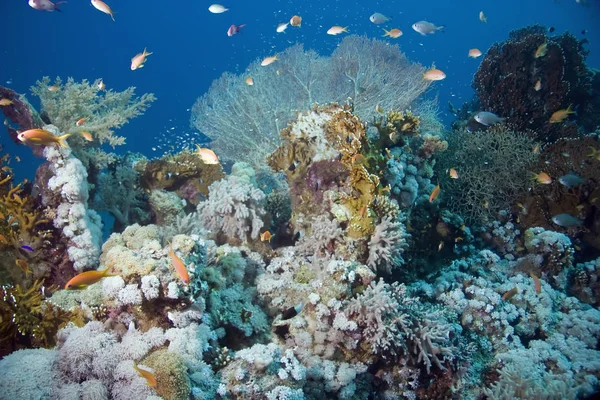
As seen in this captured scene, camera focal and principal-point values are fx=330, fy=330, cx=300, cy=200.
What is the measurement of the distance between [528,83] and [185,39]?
110897 millimetres

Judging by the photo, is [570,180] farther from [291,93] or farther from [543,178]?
[291,93]

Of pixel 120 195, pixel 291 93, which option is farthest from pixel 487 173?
pixel 120 195

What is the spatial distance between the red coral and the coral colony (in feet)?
3.78

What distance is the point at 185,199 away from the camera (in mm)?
7688

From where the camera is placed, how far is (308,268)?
4.98m

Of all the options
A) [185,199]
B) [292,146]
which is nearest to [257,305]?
[292,146]

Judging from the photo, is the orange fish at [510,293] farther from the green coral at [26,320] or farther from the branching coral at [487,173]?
the green coral at [26,320]

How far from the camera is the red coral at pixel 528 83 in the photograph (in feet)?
31.1

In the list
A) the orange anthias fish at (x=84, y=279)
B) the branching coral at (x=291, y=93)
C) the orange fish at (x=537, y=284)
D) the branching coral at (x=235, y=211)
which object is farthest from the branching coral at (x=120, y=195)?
the orange fish at (x=537, y=284)

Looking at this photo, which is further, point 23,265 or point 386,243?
point 386,243

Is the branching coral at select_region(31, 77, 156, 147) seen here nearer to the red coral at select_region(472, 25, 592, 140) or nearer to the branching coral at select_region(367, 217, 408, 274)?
the branching coral at select_region(367, 217, 408, 274)

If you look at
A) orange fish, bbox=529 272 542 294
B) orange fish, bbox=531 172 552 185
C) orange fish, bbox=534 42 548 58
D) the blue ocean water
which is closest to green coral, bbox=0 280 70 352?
orange fish, bbox=529 272 542 294

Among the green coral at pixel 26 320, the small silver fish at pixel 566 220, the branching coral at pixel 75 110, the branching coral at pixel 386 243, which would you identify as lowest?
the green coral at pixel 26 320

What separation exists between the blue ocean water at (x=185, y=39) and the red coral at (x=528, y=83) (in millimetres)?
54924
